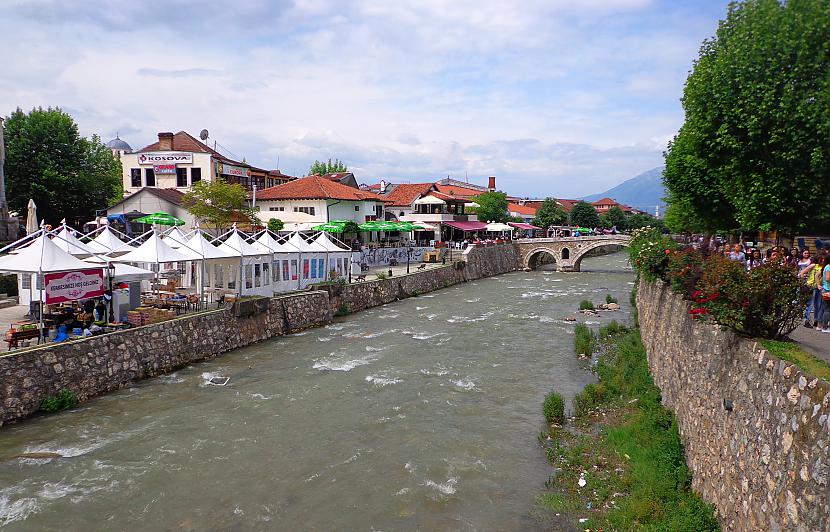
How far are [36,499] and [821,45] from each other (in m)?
20.7

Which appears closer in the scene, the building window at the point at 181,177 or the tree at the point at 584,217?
the building window at the point at 181,177

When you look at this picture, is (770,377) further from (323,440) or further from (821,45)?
(821,45)

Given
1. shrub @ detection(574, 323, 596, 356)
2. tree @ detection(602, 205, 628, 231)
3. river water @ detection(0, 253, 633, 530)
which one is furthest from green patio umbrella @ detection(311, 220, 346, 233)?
tree @ detection(602, 205, 628, 231)

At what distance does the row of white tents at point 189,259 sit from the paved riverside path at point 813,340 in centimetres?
1680

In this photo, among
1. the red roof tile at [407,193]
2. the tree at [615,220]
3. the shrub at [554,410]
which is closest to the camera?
the shrub at [554,410]

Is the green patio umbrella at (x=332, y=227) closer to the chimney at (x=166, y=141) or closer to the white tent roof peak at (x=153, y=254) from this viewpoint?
the chimney at (x=166, y=141)

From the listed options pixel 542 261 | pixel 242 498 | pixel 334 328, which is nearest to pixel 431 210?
pixel 542 261

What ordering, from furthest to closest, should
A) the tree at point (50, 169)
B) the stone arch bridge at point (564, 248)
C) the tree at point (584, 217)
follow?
the tree at point (584, 217) < the stone arch bridge at point (564, 248) < the tree at point (50, 169)

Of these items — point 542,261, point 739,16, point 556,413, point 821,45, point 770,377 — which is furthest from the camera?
point 542,261

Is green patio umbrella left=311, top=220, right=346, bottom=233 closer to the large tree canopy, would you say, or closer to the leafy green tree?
the leafy green tree

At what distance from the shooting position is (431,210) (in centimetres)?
6150

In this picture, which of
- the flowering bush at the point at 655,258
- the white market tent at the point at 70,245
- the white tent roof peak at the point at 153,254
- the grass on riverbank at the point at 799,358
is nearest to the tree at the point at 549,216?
the flowering bush at the point at 655,258

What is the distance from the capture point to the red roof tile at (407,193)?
6256cm

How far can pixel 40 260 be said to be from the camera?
47.6ft
